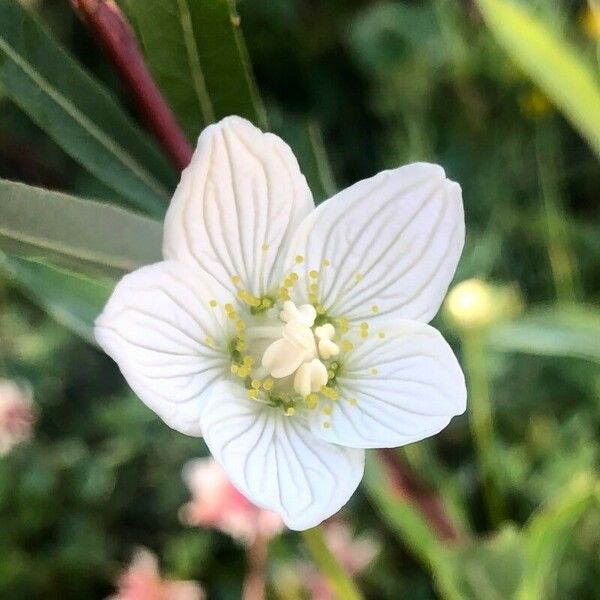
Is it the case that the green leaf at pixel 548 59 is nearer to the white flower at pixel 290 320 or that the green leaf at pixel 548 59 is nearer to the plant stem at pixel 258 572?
the white flower at pixel 290 320

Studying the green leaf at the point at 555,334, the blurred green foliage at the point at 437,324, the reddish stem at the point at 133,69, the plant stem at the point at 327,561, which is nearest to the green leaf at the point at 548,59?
the blurred green foliage at the point at 437,324

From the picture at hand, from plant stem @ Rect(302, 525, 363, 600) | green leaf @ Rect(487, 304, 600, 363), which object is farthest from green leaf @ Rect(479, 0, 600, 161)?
plant stem @ Rect(302, 525, 363, 600)

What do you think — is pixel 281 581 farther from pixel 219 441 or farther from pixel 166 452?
pixel 219 441

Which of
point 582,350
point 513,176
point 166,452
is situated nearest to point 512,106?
point 513,176

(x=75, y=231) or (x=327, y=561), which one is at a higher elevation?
(x=75, y=231)

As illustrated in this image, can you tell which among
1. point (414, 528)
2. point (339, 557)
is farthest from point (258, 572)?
point (414, 528)

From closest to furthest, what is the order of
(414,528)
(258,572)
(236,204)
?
(236,204), (414,528), (258,572)

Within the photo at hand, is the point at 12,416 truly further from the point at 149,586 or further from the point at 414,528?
the point at 414,528
